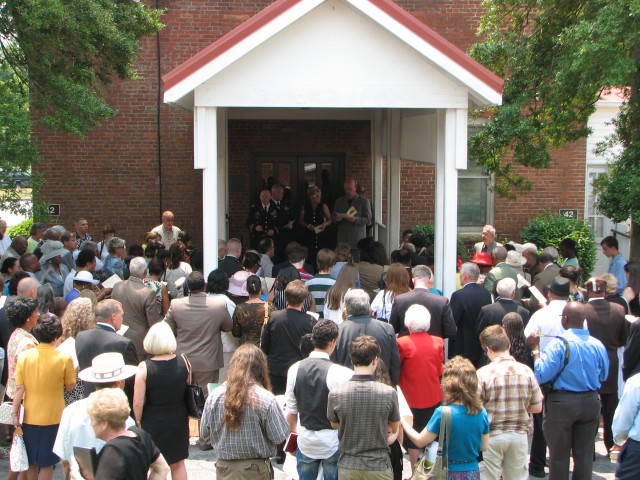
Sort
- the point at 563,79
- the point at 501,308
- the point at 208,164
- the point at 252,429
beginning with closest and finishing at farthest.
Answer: the point at 252,429 → the point at 501,308 → the point at 208,164 → the point at 563,79

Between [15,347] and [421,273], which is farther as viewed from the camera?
[421,273]

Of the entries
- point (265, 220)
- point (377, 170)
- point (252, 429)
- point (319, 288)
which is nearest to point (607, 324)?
point (319, 288)

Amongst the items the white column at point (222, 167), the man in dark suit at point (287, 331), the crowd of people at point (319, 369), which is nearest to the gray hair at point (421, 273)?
the crowd of people at point (319, 369)

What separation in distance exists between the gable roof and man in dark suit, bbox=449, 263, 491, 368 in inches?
92.3

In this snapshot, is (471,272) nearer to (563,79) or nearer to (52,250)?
(563,79)

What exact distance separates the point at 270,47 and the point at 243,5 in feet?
23.2

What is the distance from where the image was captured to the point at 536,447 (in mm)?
7473

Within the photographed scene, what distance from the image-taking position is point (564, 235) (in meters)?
15.9

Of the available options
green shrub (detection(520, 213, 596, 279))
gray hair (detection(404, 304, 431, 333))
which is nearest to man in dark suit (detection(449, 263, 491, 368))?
gray hair (detection(404, 304, 431, 333))

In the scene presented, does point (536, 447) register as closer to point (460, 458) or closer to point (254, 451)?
point (460, 458)

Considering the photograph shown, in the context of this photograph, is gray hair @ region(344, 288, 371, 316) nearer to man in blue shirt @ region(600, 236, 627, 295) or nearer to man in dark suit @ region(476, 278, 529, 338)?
man in dark suit @ region(476, 278, 529, 338)

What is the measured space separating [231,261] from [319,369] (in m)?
4.28

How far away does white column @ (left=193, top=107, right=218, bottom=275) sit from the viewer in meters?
9.27

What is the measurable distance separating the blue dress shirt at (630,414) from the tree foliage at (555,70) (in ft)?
15.8
